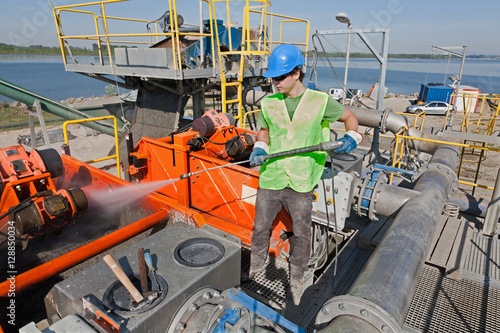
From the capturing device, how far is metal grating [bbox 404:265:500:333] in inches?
115

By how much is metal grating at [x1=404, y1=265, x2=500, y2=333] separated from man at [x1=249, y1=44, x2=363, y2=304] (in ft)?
4.27

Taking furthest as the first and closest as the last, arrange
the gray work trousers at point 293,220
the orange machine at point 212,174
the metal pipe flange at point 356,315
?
the orange machine at point 212,174, the gray work trousers at point 293,220, the metal pipe flange at point 356,315

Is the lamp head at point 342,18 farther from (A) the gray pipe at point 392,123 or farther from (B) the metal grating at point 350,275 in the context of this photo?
(B) the metal grating at point 350,275

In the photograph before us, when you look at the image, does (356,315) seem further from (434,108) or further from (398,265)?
(434,108)

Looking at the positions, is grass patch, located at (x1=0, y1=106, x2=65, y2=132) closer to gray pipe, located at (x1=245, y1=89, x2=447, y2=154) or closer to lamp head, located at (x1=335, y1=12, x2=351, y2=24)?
lamp head, located at (x1=335, y1=12, x2=351, y2=24)

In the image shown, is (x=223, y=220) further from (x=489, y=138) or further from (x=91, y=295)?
(x=489, y=138)

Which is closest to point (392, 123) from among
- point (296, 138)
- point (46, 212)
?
point (296, 138)

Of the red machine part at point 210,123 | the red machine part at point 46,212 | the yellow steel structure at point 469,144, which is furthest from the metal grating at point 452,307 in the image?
the red machine part at point 46,212

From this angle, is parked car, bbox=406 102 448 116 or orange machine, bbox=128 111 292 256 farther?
parked car, bbox=406 102 448 116

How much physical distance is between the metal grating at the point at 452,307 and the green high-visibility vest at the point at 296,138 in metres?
1.78

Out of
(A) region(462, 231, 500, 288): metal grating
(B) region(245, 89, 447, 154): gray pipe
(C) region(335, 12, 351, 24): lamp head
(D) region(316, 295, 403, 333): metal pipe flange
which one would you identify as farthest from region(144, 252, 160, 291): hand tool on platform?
(C) region(335, 12, 351, 24): lamp head

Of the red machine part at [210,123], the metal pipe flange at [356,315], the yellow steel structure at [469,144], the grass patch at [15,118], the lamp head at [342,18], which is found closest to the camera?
the metal pipe flange at [356,315]

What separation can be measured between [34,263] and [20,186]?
927mm

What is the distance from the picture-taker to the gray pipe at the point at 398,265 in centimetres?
162
